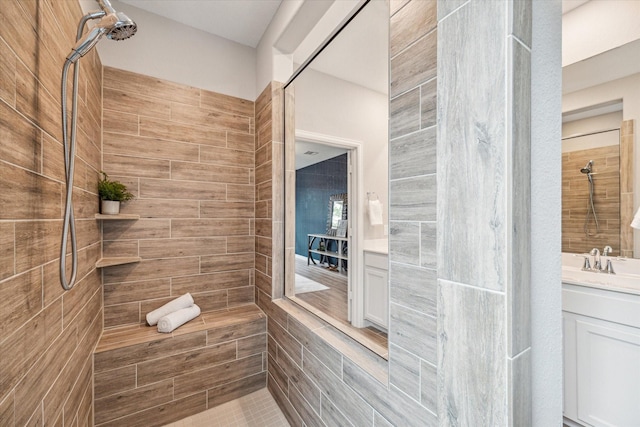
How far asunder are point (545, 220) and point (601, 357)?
132 cm

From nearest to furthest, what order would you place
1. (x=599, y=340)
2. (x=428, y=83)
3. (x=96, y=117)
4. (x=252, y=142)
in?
(x=428, y=83) < (x=599, y=340) < (x=96, y=117) < (x=252, y=142)

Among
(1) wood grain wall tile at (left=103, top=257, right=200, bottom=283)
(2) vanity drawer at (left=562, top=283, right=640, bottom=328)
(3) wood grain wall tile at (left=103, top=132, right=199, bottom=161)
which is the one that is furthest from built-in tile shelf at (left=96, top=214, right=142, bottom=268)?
(2) vanity drawer at (left=562, top=283, right=640, bottom=328)

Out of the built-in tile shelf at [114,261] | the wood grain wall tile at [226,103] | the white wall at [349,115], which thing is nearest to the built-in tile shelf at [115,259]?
the built-in tile shelf at [114,261]

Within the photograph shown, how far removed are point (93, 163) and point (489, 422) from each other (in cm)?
221

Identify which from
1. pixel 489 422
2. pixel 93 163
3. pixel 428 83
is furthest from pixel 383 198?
pixel 93 163

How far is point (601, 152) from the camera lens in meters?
1.67

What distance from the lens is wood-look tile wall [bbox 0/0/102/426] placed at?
0.78 meters

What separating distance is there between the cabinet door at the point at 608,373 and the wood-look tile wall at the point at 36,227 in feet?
7.70

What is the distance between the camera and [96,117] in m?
1.73

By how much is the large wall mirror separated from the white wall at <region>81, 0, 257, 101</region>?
616 mm

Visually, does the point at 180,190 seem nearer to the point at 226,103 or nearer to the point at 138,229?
the point at 138,229

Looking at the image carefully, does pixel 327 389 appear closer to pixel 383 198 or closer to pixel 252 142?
pixel 383 198

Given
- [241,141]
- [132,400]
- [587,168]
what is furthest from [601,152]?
[132,400]

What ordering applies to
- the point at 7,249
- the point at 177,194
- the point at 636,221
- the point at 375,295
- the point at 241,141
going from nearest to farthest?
the point at 7,249 < the point at 636,221 < the point at 375,295 < the point at 177,194 < the point at 241,141
